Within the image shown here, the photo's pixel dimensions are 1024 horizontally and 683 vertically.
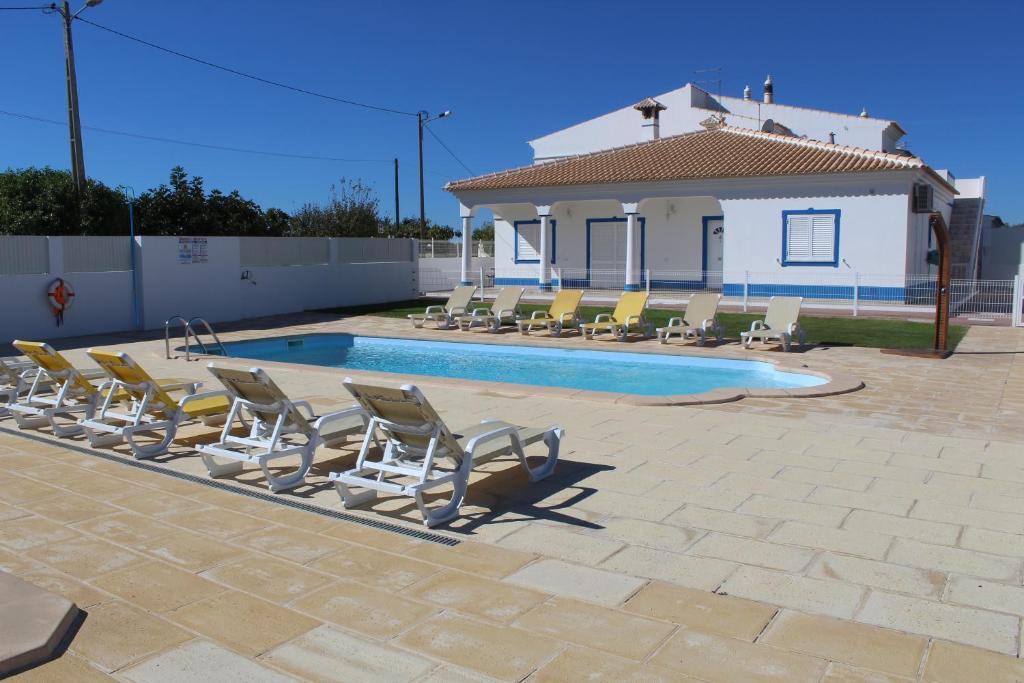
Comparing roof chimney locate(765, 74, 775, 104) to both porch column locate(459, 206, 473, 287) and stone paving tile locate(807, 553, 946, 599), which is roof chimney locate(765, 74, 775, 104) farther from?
stone paving tile locate(807, 553, 946, 599)

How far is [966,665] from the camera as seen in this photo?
10.8 feet

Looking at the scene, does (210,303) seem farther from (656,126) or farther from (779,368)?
(656,126)

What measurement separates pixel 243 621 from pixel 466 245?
25.5 meters

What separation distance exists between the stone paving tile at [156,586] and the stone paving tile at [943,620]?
3117mm

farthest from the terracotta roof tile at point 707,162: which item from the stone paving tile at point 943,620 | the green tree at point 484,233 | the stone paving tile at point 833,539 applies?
the green tree at point 484,233

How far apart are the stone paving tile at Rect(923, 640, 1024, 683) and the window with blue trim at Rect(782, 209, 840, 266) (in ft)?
67.8

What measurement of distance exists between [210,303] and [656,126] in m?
19.6

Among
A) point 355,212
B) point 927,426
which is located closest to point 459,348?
point 927,426

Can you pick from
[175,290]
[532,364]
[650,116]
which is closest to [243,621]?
[532,364]

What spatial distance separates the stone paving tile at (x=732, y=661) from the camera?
10.6 feet

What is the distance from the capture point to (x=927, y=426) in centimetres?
782

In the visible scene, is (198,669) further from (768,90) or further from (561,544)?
(768,90)

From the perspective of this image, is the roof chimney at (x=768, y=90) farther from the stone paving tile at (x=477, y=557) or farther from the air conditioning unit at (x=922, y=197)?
the stone paving tile at (x=477, y=557)

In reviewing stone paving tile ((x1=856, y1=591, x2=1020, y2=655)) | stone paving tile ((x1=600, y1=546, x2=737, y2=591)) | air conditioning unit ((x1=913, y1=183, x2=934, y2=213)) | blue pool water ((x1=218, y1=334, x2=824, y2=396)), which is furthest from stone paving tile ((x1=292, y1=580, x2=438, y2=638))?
air conditioning unit ((x1=913, y1=183, x2=934, y2=213))
